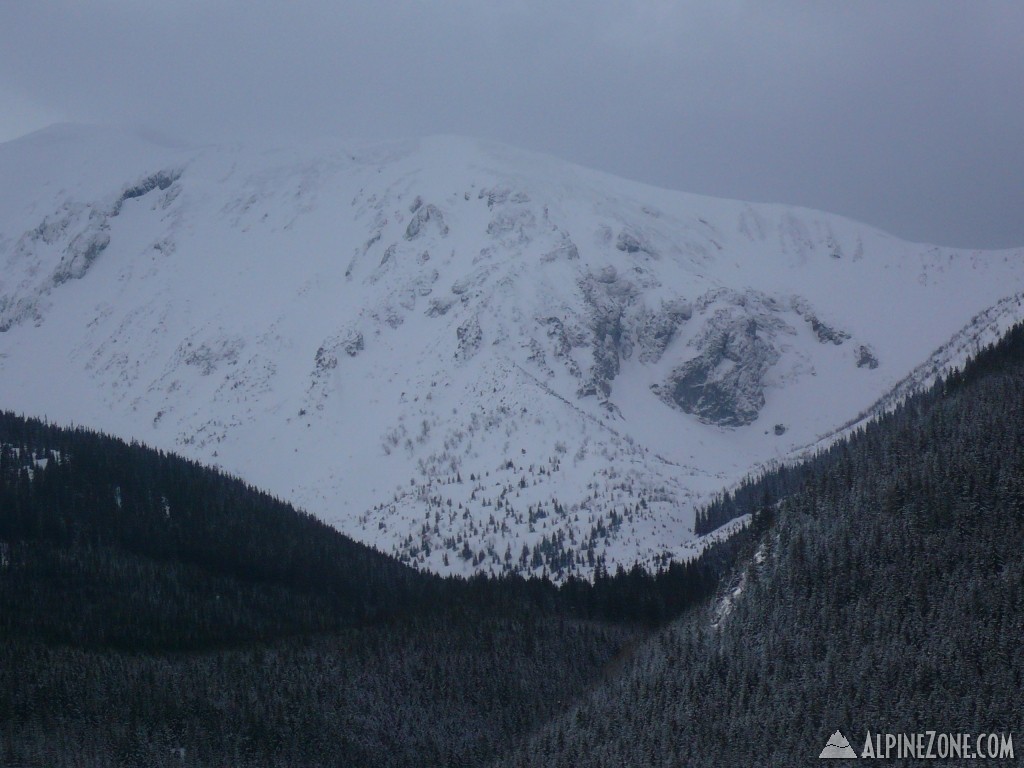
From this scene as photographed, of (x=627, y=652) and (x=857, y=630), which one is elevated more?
(x=857, y=630)

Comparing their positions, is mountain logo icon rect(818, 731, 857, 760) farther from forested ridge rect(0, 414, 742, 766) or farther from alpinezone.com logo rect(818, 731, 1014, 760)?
forested ridge rect(0, 414, 742, 766)

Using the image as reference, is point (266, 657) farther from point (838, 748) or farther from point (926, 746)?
point (926, 746)

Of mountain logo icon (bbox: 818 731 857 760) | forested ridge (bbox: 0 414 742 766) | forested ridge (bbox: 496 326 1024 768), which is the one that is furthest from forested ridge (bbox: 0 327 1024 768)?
mountain logo icon (bbox: 818 731 857 760)

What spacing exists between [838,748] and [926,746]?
8236mm

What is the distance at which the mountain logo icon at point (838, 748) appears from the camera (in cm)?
10662

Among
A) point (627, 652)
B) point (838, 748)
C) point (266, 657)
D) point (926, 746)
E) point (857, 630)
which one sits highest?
point (857, 630)

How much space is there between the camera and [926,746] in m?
105

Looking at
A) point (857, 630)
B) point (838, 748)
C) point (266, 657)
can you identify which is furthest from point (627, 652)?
point (266, 657)

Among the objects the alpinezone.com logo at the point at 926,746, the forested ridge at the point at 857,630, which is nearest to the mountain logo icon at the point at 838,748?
the alpinezone.com logo at the point at 926,746

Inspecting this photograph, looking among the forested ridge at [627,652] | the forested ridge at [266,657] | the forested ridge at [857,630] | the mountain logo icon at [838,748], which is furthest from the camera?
the forested ridge at [266,657]

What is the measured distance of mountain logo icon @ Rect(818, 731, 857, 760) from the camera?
10662 cm

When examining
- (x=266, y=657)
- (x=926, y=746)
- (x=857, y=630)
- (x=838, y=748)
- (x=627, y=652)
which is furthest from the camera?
(x=266, y=657)

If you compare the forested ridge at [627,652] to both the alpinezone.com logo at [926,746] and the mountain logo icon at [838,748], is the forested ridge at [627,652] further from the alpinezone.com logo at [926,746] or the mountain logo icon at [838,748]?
the alpinezone.com logo at [926,746]

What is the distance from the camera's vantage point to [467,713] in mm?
147750
